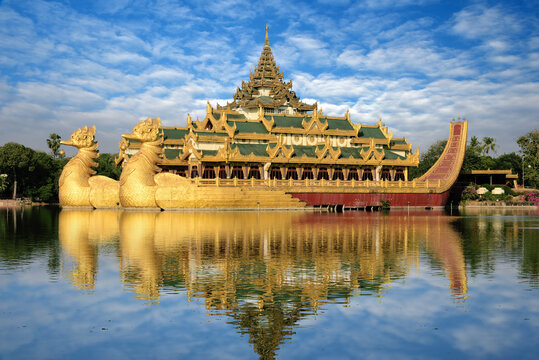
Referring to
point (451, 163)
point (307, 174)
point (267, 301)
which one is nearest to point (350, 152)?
point (307, 174)

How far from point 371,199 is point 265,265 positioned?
131 ft

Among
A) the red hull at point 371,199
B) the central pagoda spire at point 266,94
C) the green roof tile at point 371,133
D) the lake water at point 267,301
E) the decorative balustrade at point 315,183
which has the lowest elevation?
the lake water at point 267,301

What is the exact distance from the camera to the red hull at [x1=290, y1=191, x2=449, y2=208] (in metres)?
51.3

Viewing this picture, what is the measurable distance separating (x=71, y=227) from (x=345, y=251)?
55.6ft

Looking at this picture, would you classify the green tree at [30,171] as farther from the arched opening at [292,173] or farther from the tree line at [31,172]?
the arched opening at [292,173]

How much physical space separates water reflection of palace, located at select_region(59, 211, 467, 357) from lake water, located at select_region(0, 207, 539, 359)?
0.05 m

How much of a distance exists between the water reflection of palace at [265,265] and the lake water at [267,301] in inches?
2.0

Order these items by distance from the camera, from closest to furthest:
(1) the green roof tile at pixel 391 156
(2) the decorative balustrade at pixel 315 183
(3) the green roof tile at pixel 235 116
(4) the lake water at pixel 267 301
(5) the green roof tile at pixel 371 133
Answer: (4) the lake water at pixel 267 301
(2) the decorative balustrade at pixel 315 183
(1) the green roof tile at pixel 391 156
(5) the green roof tile at pixel 371 133
(3) the green roof tile at pixel 235 116

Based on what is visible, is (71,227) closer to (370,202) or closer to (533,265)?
(533,265)

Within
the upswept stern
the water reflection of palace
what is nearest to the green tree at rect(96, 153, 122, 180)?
the upswept stern

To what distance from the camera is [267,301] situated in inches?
422

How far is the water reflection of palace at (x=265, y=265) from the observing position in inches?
409

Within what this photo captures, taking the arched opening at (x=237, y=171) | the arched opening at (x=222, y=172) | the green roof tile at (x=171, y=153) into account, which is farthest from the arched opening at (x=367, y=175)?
the green roof tile at (x=171, y=153)

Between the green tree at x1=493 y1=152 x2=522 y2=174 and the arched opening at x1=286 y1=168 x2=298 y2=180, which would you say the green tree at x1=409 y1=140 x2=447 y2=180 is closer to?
the green tree at x1=493 y1=152 x2=522 y2=174
